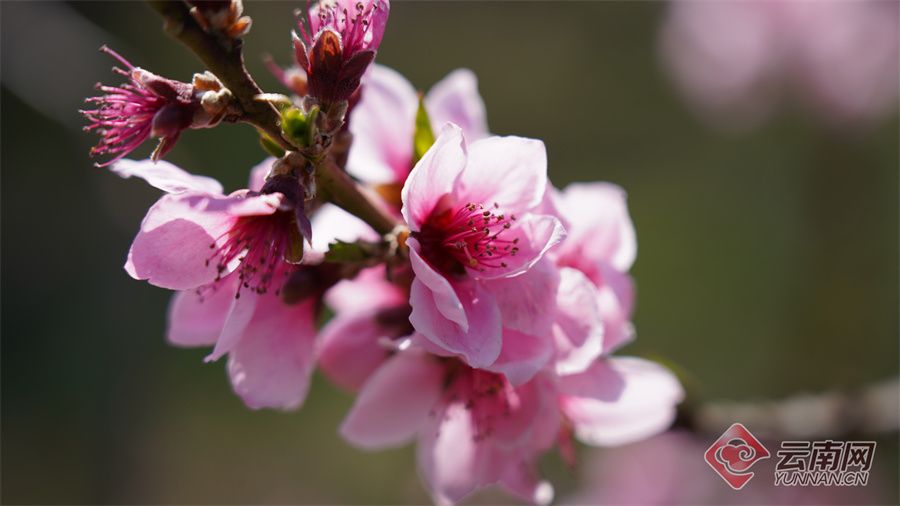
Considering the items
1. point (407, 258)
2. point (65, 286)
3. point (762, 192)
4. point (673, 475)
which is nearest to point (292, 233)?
point (407, 258)

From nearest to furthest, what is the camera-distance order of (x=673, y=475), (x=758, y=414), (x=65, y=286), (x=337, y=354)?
1. (x=337, y=354)
2. (x=758, y=414)
3. (x=673, y=475)
4. (x=65, y=286)

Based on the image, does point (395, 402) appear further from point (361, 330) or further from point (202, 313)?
point (202, 313)

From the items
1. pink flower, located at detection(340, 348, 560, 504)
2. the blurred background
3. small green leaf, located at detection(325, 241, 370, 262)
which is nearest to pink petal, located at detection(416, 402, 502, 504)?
pink flower, located at detection(340, 348, 560, 504)

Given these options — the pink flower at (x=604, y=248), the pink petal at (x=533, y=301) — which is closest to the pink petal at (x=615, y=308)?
the pink flower at (x=604, y=248)

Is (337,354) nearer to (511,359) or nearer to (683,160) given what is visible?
(511,359)

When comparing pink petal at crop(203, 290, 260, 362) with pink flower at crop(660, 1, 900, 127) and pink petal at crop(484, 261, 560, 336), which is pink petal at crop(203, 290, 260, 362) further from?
pink flower at crop(660, 1, 900, 127)

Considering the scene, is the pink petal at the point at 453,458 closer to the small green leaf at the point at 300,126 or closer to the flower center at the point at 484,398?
the flower center at the point at 484,398
